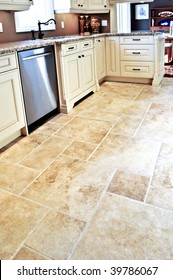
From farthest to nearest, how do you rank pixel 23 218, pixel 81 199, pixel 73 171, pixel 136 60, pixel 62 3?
pixel 136 60
pixel 62 3
pixel 73 171
pixel 81 199
pixel 23 218

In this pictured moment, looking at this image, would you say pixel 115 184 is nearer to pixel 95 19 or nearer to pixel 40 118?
pixel 40 118

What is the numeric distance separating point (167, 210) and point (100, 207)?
0.41 metres

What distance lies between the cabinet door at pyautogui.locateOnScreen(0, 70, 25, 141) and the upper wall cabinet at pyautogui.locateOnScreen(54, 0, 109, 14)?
6.58 ft

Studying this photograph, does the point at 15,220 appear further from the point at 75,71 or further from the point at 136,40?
the point at 136,40

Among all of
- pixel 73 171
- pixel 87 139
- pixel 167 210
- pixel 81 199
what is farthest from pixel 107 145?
pixel 167 210

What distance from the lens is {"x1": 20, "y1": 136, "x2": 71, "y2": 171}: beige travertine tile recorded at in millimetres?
2191

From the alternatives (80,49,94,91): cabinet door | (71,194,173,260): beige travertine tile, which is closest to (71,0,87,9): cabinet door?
(80,49,94,91): cabinet door

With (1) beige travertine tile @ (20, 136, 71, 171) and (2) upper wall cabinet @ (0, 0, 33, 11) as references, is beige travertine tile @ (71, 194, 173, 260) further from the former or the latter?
(2) upper wall cabinet @ (0, 0, 33, 11)

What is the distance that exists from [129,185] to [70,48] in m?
2.10

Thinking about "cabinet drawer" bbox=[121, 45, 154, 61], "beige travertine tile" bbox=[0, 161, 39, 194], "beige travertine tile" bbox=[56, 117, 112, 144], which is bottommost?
"beige travertine tile" bbox=[0, 161, 39, 194]

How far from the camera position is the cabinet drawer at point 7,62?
2.24 m

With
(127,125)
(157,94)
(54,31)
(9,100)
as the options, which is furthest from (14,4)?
(157,94)

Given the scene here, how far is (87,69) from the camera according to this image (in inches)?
151

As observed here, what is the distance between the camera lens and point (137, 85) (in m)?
4.48
